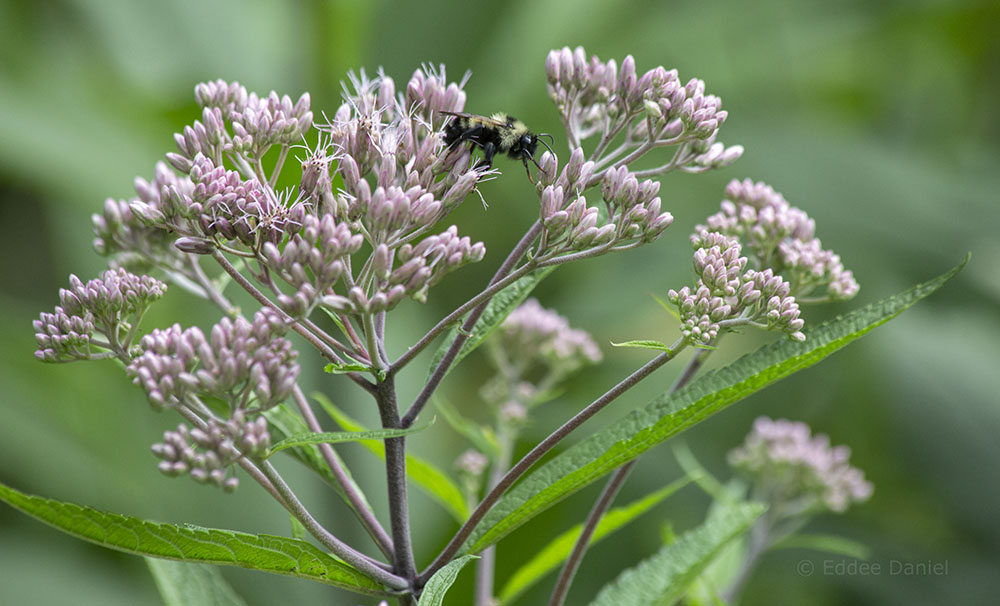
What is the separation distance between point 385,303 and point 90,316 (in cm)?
35

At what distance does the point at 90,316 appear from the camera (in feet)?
3.36

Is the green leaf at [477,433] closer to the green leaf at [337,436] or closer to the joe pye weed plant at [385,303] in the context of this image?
the joe pye weed plant at [385,303]

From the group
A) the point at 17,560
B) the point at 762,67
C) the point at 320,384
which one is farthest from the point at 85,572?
the point at 762,67

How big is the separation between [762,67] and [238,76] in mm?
2241

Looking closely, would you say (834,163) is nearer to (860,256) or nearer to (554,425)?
(860,256)

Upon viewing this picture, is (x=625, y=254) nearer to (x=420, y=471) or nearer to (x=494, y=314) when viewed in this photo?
(x=420, y=471)

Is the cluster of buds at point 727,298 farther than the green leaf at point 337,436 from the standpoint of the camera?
Yes

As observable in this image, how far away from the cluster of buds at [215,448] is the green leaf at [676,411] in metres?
0.26

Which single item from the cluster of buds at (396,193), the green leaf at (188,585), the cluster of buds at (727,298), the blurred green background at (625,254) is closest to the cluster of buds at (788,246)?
the cluster of buds at (727,298)

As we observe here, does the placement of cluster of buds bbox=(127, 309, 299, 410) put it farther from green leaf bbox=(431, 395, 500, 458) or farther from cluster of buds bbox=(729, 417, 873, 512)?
cluster of buds bbox=(729, 417, 873, 512)

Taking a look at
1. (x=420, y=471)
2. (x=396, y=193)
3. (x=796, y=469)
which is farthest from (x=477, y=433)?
(x=796, y=469)

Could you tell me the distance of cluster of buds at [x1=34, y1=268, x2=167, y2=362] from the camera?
3.36ft

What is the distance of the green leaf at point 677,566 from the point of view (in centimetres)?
115

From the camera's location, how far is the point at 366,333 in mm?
970
